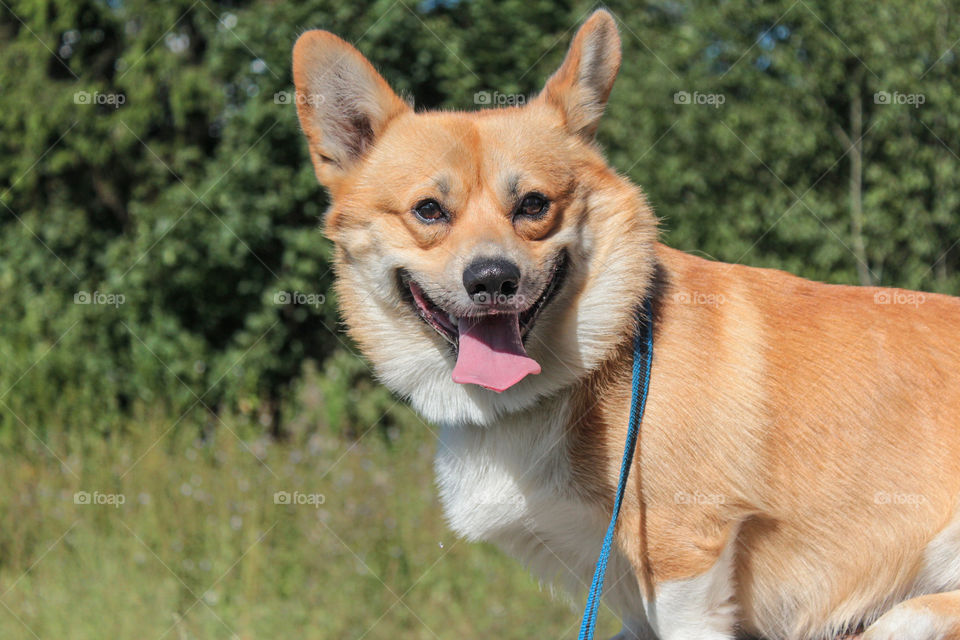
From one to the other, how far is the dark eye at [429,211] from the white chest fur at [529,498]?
2.35ft

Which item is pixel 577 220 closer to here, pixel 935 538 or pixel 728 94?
pixel 935 538

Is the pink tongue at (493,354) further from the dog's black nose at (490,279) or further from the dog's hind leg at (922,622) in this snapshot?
the dog's hind leg at (922,622)

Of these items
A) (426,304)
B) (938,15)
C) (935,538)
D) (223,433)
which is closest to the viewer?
(935,538)

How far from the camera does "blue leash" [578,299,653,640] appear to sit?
2441 mm

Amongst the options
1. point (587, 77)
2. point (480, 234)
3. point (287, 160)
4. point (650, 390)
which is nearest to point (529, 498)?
point (650, 390)

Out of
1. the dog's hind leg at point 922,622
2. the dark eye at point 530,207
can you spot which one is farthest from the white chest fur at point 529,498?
the dog's hind leg at point 922,622

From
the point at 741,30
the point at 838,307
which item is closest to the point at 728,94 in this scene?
the point at 741,30

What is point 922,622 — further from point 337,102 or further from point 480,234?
point 337,102

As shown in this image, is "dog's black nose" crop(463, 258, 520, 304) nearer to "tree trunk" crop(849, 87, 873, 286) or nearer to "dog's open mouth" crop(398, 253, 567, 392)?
"dog's open mouth" crop(398, 253, 567, 392)

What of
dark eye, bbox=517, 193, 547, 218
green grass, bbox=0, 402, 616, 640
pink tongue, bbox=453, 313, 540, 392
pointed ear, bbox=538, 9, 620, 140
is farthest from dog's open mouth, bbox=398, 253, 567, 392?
Result: green grass, bbox=0, 402, 616, 640

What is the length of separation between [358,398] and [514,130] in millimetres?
3976

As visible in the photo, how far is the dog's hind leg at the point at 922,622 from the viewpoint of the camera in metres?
2.42

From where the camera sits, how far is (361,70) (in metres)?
2.91

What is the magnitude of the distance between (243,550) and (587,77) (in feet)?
11.7
